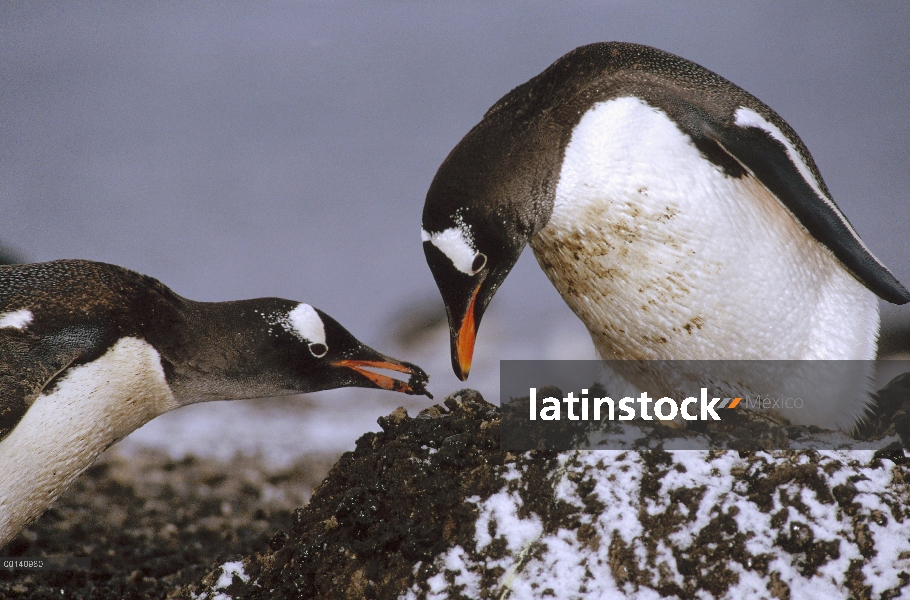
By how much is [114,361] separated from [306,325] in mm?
318

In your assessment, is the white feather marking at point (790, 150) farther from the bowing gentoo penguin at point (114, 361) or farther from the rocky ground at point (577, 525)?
the bowing gentoo penguin at point (114, 361)

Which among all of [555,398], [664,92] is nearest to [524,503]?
[555,398]

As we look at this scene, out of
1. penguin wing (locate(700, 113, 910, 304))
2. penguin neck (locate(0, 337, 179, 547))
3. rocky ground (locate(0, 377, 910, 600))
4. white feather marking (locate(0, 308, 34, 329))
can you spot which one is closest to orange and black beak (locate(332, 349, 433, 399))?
rocky ground (locate(0, 377, 910, 600))

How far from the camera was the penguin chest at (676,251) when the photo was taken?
1.14 meters

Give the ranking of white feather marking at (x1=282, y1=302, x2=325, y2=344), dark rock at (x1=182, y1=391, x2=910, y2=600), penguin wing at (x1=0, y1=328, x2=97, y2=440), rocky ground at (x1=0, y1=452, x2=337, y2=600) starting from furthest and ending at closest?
1. rocky ground at (x1=0, y1=452, x2=337, y2=600)
2. white feather marking at (x1=282, y1=302, x2=325, y2=344)
3. penguin wing at (x1=0, y1=328, x2=97, y2=440)
4. dark rock at (x1=182, y1=391, x2=910, y2=600)

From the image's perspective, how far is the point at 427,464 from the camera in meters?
1.08

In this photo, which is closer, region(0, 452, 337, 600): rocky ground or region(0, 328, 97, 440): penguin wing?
region(0, 328, 97, 440): penguin wing

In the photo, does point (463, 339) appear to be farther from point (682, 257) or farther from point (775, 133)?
point (775, 133)

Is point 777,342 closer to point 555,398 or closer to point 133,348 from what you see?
point 555,398

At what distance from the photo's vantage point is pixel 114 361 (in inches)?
47.4

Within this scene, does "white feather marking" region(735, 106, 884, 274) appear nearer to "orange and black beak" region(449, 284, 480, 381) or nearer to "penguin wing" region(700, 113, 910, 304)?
"penguin wing" region(700, 113, 910, 304)

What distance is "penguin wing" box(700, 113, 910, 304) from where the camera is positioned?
1.14 meters

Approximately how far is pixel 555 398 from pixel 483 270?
0.24 meters

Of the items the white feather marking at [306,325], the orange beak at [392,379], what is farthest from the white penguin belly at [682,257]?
the white feather marking at [306,325]
